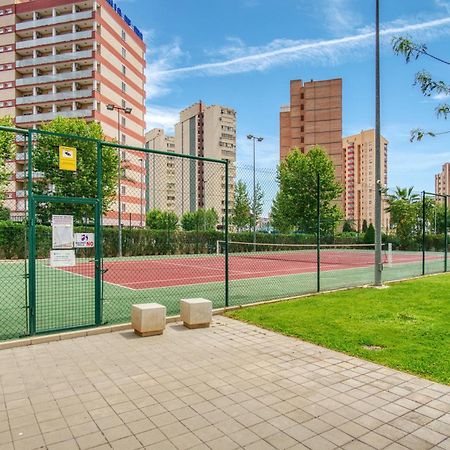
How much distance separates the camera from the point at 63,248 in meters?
6.48

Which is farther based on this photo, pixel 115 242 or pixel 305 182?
pixel 305 182

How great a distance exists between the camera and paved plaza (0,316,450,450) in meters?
3.39

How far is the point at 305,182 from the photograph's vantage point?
3844 cm

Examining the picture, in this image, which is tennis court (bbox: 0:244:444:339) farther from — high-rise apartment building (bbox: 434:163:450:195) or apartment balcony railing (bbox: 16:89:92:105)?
high-rise apartment building (bbox: 434:163:450:195)

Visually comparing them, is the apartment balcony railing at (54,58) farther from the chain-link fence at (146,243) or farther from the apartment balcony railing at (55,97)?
the chain-link fence at (146,243)

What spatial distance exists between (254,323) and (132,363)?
9.23ft

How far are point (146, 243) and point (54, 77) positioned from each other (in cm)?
4621

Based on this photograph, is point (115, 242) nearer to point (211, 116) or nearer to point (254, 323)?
point (254, 323)

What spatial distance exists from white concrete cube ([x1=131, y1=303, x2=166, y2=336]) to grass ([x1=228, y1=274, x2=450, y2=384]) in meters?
1.79

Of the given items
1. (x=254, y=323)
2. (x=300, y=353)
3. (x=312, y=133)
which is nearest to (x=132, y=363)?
(x=300, y=353)

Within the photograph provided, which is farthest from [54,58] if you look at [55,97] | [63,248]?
[63,248]

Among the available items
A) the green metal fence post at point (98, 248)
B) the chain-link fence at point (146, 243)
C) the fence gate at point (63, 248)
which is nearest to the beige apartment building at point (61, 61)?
the chain-link fence at point (146, 243)

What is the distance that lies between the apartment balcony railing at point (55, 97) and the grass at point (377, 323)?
5623 cm

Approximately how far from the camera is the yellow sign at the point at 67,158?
254 inches
